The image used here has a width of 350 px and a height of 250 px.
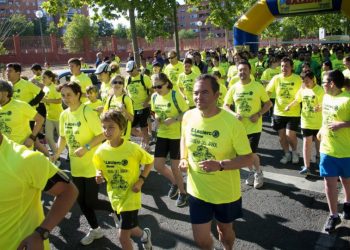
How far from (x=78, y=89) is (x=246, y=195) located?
9.80ft

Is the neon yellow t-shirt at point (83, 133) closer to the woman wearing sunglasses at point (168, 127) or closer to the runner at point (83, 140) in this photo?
the runner at point (83, 140)

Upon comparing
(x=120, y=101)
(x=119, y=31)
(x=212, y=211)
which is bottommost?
(x=212, y=211)

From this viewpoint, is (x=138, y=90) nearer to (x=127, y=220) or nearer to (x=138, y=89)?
(x=138, y=89)

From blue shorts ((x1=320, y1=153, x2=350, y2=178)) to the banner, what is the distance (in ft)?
38.9

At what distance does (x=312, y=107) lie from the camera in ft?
20.6

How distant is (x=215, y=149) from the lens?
337 centimetres

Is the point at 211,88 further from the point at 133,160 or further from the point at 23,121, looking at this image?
the point at 23,121

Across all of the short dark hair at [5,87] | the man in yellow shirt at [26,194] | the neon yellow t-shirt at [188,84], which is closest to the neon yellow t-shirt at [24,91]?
the short dark hair at [5,87]

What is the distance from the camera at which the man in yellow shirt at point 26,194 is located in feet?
6.53

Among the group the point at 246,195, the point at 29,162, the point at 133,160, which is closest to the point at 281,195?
the point at 246,195

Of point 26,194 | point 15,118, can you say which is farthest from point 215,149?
point 15,118

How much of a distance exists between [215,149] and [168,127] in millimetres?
2300

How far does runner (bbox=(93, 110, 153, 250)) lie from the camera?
12.2ft

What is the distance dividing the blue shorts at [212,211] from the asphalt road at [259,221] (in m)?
1.03
